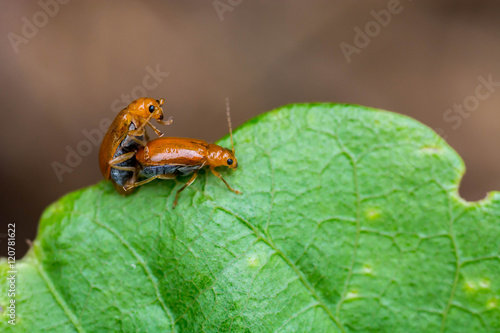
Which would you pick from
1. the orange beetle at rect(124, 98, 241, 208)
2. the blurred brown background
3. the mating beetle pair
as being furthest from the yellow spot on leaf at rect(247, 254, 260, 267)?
the blurred brown background

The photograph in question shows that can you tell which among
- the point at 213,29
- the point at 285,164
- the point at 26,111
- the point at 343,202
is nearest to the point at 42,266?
the point at 285,164

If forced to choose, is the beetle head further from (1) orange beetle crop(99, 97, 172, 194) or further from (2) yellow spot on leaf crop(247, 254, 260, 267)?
(2) yellow spot on leaf crop(247, 254, 260, 267)

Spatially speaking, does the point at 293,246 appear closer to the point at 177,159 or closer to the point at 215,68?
the point at 177,159

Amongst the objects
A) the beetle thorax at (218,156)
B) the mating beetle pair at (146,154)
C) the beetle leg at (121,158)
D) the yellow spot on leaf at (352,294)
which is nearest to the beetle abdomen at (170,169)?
the mating beetle pair at (146,154)

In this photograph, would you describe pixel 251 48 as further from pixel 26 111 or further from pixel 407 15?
pixel 26 111

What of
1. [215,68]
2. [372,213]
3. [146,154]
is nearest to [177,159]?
[146,154]
